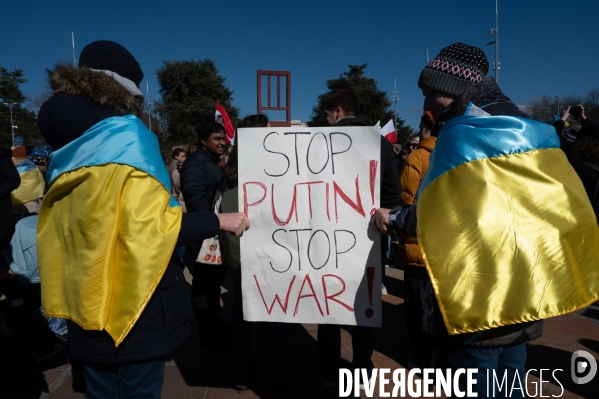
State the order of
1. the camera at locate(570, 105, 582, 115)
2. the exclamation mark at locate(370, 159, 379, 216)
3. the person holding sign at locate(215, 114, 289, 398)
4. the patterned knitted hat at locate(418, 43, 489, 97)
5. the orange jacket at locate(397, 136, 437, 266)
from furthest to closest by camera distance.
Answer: the camera at locate(570, 105, 582, 115)
the orange jacket at locate(397, 136, 437, 266)
the person holding sign at locate(215, 114, 289, 398)
the exclamation mark at locate(370, 159, 379, 216)
the patterned knitted hat at locate(418, 43, 489, 97)

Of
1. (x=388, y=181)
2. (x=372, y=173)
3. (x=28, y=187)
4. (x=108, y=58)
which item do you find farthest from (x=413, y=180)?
(x=28, y=187)

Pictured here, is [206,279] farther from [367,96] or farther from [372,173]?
[367,96]

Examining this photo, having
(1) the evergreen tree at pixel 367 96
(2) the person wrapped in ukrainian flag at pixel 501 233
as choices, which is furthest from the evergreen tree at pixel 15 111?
(2) the person wrapped in ukrainian flag at pixel 501 233

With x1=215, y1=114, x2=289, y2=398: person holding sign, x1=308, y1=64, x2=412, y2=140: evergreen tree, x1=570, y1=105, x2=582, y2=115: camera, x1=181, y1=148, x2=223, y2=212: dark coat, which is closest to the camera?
x1=215, y1=114, x2=289, y2=398: person holding sign

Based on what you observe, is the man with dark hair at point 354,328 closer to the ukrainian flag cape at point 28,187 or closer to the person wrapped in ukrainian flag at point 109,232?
the person wrapped in ukrainian flag at point 109,232

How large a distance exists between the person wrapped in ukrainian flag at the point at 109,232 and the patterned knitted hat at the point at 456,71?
1.16m

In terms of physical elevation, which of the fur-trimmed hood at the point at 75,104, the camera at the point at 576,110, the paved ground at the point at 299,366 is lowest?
the paved ground at the point at 299,366

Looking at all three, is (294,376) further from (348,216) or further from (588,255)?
(588,255)

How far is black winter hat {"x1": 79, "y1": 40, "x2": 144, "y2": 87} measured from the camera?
183cm

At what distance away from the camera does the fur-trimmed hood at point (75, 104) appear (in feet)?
5.49

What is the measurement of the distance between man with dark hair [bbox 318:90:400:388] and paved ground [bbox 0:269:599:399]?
217mm

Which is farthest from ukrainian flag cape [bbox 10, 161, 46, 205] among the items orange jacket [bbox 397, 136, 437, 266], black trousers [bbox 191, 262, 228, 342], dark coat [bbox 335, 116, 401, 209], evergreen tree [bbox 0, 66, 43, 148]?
evergreen tree [bbox 0, 66, 43, 148]

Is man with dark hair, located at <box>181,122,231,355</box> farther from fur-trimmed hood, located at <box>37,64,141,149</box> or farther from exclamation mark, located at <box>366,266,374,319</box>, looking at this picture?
fur-trimmed hood, located at <box>37,64,141,149</box>

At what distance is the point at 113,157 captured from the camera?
1603mm
